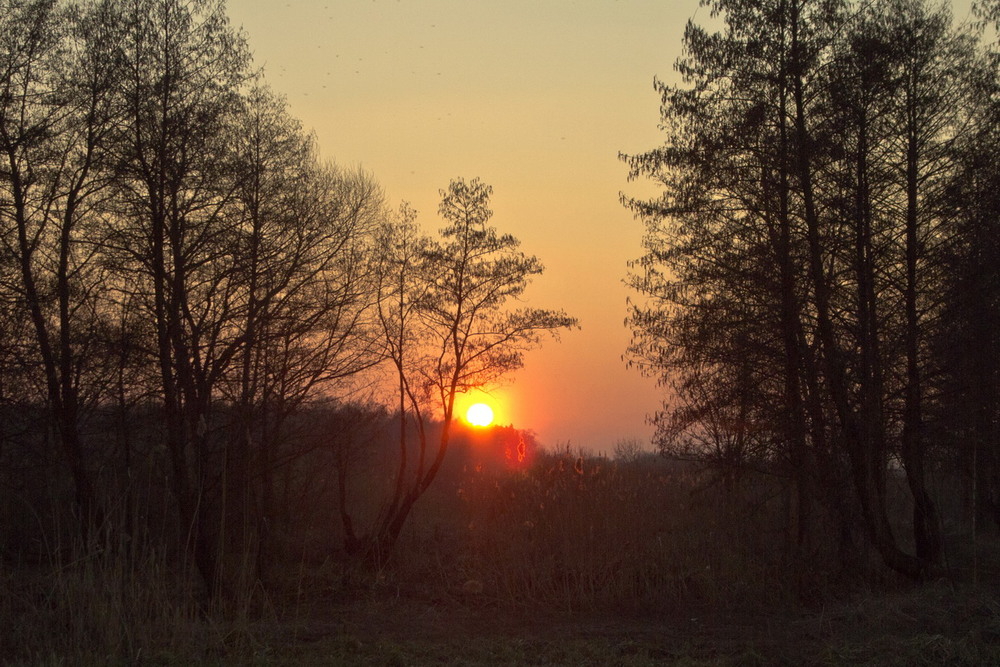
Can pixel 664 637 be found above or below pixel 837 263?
below

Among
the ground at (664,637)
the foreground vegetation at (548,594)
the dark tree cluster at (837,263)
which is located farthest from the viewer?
the dark tree cluster at (837,263)

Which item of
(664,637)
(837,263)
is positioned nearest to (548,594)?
(664,637)

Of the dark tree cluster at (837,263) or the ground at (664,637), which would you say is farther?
the dark tree cluster at (837,263)

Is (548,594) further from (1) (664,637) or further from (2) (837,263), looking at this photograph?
(2) (837,263)

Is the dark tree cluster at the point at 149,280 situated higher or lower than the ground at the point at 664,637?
higher

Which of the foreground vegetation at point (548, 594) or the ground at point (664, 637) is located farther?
the ground at point (664, 637)

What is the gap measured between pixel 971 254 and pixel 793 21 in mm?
4646

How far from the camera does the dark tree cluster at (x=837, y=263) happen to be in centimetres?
1353

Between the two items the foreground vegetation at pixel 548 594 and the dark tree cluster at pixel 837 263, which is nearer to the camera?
the foreground vegetation at pixel 548 594

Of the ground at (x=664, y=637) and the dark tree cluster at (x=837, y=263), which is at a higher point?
the dark tree cluster at (x=837, y=263)

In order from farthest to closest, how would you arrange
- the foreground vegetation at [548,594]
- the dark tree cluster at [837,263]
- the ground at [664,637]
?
the dark tree cluster at [837,263] → the ground at [664,637] → the foreground vegetation at [548,594]

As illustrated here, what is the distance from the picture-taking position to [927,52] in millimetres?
14516

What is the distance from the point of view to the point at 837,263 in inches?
575

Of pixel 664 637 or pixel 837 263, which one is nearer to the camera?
pixel 664 637
